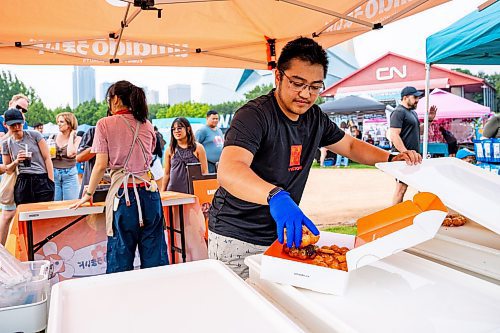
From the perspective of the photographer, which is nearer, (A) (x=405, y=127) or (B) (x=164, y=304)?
(B) (x=164, y=304)

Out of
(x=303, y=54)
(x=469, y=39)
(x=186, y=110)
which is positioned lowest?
(x=303, y=54)

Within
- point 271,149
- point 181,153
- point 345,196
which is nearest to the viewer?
point 271,149

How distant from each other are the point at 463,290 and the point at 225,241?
85 centimetres

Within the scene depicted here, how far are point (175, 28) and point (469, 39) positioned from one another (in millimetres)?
2515

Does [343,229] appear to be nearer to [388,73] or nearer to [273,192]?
[273,192]

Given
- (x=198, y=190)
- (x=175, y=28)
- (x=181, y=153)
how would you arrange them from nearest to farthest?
(x=175, y=28) → (x=198, y=190) → (x=181, y=153)

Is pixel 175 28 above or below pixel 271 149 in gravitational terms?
above

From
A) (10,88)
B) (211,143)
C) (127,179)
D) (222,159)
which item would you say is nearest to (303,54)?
(222,159)

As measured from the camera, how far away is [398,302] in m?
0.83

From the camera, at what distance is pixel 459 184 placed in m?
0.97

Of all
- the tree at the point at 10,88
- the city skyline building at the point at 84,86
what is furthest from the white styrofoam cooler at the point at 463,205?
the city skyline building at the point at 84,86

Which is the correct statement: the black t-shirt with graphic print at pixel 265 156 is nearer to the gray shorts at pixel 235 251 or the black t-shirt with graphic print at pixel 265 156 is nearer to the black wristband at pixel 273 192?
the gray shorts at pixel 235 251

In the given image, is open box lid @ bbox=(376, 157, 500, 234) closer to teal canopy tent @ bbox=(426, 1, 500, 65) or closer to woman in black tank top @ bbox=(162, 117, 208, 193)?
teal canopy tent @ bbox=(426, 1, 500, 65)

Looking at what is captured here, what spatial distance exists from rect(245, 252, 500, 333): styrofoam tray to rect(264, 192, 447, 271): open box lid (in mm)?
80
